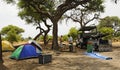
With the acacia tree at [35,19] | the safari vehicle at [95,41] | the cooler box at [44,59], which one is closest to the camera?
the cooler box at [44,59]

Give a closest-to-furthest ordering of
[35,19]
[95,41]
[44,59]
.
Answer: [44,59] → [95,41] → [35,19]

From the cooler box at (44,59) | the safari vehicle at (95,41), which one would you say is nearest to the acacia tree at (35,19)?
the safari vehicle at (95,41)

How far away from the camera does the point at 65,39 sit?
4606 centimetres

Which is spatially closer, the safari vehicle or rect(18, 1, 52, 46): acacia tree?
the safari vehicle

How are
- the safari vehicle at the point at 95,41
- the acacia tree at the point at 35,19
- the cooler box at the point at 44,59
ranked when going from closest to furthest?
1. the cooler box at the point at 44,59
2. the safari vehicle at the point at 95,41
3. the acacia tree at the point at 35,19

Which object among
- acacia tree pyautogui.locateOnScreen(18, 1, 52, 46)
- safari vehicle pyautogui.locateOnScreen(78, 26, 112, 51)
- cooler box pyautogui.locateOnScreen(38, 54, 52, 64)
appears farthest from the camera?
acacia tree pyautogui.locateOnScreen(18, 1, 52, 46)

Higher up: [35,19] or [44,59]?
[35,19]

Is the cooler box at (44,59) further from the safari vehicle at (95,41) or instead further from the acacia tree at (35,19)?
the acacia tree at (35,19)

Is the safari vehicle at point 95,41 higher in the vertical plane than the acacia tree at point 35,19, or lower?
lower

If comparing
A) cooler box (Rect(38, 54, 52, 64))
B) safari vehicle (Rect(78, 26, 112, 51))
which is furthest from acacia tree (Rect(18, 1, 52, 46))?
cooler box (Rect(38, 54, 52, 64))

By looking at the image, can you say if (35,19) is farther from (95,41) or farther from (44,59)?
(44,59)

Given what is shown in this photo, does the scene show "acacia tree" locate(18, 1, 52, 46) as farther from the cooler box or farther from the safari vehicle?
the cooler box

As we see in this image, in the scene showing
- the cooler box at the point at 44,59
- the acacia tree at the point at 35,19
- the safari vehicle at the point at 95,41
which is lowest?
the cooler box at the point at 44,59

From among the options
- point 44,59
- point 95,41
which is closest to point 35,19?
point 95,41
